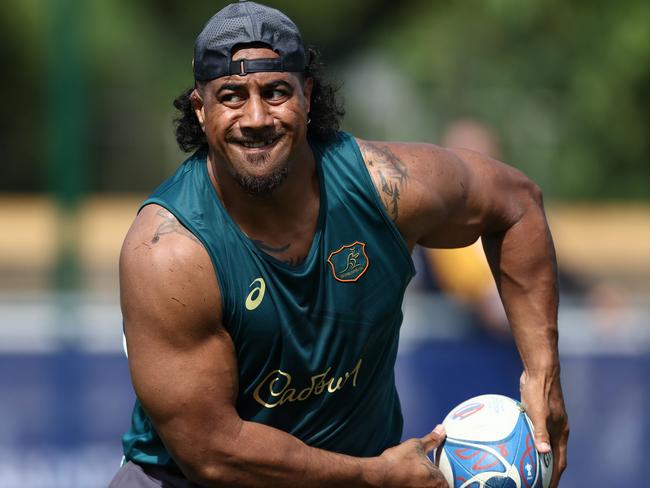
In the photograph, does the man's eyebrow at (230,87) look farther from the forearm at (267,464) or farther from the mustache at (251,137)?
the forearm at (267,464)

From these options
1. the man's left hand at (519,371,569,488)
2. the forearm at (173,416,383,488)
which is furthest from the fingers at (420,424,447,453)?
the man's left hand at (519,371,569,488)

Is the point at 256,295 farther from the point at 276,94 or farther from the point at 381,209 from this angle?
the point at 276,94

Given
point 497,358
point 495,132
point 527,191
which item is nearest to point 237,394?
point 527,191

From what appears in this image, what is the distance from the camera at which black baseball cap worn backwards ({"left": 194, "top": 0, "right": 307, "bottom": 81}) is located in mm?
3820

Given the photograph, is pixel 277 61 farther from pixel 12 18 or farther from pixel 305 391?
pixel 12 18

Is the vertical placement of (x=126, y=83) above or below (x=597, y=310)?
above

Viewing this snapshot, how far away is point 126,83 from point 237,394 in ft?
70.4

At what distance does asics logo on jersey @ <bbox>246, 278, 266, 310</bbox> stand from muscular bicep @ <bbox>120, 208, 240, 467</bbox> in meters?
0.12

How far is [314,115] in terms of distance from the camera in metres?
4.30

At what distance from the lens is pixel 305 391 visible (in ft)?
13.4

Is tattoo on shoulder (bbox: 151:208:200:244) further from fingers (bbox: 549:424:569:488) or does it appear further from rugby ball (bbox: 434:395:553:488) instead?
fingers (bbox: 549:424:569:488)

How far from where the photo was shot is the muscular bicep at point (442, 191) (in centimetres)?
416

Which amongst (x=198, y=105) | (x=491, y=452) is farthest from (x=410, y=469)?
(x=198, y=105)

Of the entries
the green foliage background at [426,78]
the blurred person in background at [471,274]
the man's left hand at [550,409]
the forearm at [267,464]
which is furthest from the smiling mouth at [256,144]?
the green foliage background at [426,78]
